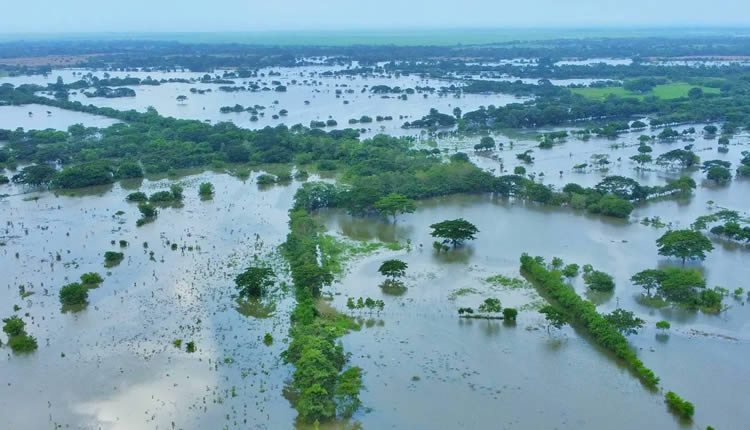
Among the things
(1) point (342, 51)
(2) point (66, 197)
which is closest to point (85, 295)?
(2) point (66, 197)

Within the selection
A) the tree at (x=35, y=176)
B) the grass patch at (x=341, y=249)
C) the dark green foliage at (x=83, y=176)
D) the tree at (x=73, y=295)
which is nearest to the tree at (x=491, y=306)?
the grass patch at (x=341, y=249)

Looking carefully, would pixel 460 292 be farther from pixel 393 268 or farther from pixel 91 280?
pixel 91 280

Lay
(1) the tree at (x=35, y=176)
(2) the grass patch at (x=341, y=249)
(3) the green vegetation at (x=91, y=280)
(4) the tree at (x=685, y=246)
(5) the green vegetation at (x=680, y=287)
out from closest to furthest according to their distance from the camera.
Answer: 1. (5) the green vegetation at (x=680, y=287)
2. (3) the green vegetation at (x=91, y=280)
3. (4) the tree at (x=685, y=246)
4. (2) the grass patch at (x=341, y=249)
5. (1) the tree at (x=35, y=176)

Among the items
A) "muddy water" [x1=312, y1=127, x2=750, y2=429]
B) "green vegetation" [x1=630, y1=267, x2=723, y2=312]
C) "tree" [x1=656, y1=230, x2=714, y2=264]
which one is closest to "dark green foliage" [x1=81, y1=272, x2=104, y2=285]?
"muddy water" [x1=312, y1=127, x2=750, y2=429]

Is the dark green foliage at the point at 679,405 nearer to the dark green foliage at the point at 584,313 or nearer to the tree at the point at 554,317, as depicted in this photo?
the dark green foliage at the point at 584,313

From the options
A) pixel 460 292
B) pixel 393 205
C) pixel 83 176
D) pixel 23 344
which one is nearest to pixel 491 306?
pixel 460 292

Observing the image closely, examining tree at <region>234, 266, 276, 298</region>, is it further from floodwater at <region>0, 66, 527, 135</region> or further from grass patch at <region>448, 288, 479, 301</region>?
floodwater at <region>0, 66, 527, 135</region>
